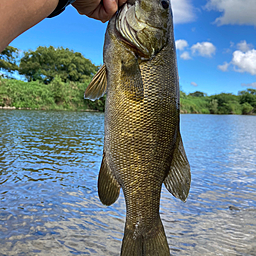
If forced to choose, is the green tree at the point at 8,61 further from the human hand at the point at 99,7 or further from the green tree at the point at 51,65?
the human hand at the point at 99,7

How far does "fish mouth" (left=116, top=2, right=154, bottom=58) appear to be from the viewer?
1886mm

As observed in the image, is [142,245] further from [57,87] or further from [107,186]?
[57,87]

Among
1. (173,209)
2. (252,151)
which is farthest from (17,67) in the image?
(173,209)

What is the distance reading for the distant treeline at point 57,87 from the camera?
124 ft

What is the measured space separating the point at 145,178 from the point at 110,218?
121 inches

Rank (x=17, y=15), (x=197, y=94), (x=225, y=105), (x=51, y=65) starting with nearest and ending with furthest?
(x=17, y=15)
(x=51, y=65)
(x=225, y=105)
(x=197, y=94)

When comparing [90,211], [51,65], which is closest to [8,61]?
[51,65]

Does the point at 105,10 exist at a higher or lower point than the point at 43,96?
lower

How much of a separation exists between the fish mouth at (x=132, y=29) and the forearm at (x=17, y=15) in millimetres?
874

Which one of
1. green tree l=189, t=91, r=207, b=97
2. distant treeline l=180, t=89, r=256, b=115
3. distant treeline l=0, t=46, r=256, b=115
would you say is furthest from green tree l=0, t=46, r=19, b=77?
green tree l=189, t=91, r=207, b=97

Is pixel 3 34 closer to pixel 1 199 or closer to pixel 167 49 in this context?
pixel 167 49

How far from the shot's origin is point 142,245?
202 centimetres

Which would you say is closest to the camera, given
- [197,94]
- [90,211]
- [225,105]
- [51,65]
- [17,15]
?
[17,15]

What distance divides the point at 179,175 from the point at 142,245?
62cm
